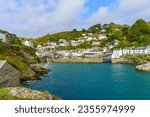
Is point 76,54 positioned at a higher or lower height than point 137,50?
lower

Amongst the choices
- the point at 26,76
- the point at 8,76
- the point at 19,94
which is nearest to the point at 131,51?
the point at 26,76

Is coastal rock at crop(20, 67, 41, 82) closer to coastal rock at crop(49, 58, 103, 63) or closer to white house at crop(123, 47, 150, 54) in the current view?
white house at crop(123, 47, 150, 54)

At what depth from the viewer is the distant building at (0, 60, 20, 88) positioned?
122 ft

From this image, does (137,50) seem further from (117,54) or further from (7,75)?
(7,75)

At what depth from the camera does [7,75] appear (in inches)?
1563

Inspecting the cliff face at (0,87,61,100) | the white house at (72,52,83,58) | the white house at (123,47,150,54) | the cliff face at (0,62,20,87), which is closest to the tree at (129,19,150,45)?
the white house at (123,47,150,54)

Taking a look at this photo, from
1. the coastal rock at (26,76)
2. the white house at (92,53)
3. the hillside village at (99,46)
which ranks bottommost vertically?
the coastal rock at (26,76)

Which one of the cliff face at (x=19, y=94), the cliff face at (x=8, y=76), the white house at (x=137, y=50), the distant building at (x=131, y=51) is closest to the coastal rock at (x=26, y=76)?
the cliff face at (x=8, y=76)

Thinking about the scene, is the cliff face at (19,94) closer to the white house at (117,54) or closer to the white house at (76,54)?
the white house at (117,54)

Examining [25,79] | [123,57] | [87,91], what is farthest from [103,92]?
[123,57]

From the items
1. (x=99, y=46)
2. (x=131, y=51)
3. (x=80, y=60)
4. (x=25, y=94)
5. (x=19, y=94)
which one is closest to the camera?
(x=19, y=94)

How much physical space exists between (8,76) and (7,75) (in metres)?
0.44

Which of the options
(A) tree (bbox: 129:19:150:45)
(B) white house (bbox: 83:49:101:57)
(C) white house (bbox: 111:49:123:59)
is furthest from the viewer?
(B) white house (bbox: 83:49:101:57)

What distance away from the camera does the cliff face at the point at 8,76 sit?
122 feet
